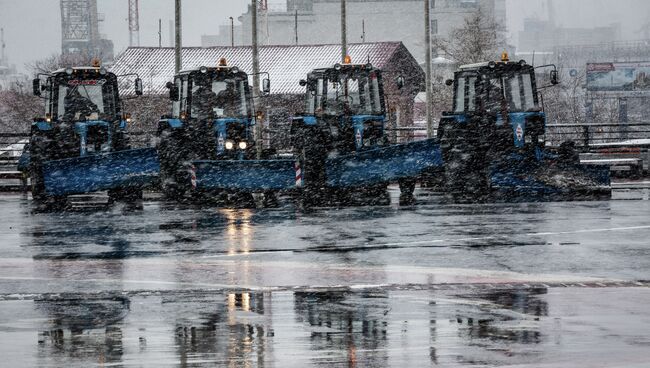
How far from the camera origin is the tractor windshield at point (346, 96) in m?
26.1

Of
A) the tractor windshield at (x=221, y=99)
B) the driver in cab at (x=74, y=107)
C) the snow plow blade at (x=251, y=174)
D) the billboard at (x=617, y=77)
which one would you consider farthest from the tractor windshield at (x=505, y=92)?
the billboard at (x=617, y=77)

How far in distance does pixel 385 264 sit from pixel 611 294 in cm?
349

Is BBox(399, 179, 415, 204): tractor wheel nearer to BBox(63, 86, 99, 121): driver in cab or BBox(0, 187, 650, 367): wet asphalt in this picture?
BBox(0, 187, 650, 367): wet asphalt

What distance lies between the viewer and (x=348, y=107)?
26.2 meters

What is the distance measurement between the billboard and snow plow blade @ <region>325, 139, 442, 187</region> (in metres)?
89.8

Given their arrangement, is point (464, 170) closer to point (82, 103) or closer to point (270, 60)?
point (82, 103)

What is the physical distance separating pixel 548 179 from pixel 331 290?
13440 mm

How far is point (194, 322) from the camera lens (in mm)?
10352

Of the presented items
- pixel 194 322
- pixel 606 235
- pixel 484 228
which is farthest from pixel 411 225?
pixel 194 322

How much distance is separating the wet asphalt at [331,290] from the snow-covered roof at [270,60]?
1618 inches

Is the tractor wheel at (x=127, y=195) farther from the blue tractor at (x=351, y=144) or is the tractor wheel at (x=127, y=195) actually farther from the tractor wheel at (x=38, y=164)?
the blue tractor at (x=351, y=144)

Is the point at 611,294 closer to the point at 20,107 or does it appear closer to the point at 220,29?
the point at 20,107

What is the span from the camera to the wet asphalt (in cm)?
895

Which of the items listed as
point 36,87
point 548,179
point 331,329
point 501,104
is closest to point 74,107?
point 36,87
